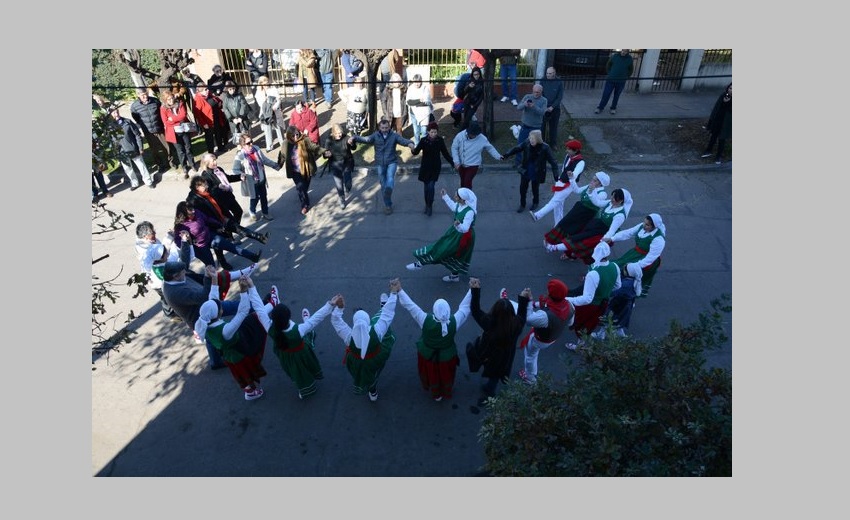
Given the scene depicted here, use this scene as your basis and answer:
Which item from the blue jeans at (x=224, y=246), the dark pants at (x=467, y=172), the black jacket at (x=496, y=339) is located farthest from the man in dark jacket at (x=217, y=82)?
the black jacket at (x=496, y=339)

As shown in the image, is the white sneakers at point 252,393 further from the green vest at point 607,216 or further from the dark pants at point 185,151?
the dark pants at point 185,151

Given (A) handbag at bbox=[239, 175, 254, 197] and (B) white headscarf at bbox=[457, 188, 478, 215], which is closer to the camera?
(B) white headscarf at bbox=[457, 188, 478, 215]

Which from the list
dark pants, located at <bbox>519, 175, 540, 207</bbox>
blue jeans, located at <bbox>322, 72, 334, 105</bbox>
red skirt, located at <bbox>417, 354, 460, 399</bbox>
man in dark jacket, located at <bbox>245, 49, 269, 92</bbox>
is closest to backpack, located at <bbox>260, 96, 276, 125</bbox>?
man in dark jacket, located at <bbox>245, 49, 269, 92</bbox>

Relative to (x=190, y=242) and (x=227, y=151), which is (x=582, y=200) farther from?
(x=227, y=151)

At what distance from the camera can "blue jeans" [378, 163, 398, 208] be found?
9117mm

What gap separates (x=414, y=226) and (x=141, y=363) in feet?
14.6

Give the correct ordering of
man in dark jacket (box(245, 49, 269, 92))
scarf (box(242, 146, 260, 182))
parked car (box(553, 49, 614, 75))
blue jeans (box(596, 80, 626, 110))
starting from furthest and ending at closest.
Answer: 1. parked car (box(553, 49, 614, 75))
2. man in dark jacket (box(245, 49, 269, 92))
3. blue jeans (box(596, 80, 626, 110))
4. scarf (box(242, 146, 260, 182))

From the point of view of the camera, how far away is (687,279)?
7910 mm

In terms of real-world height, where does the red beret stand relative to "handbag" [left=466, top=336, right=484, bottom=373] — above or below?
above

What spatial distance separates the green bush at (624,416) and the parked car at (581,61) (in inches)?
455

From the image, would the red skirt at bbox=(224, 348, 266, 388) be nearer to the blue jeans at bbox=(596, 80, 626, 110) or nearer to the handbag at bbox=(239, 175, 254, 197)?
the handbag at bbox=(239, 175, 254, 197)

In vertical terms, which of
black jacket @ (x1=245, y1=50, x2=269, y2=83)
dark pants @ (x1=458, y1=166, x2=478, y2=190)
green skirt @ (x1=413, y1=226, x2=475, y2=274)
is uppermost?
black jacket @ (x1=245, y1=50, x2=269, y2=83)

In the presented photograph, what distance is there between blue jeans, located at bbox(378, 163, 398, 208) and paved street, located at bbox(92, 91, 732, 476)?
1.06 feet

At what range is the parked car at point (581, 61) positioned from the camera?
14062mm
